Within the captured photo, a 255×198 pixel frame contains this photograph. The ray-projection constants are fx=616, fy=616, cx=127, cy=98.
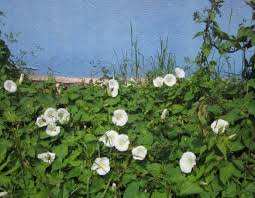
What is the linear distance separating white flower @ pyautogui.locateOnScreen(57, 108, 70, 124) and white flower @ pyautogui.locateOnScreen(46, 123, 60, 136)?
6 cm

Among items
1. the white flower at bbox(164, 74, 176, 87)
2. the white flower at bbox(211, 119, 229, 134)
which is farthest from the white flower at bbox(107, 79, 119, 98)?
the white flower at bbox(211, 119, 229, 134)

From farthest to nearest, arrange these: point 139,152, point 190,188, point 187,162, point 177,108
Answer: point 177,108 < point 139,152 < point 187,162 < point 190,188

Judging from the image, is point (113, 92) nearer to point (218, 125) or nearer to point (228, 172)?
point (218, 125)

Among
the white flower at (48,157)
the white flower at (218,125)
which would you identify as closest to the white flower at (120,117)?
the white flower at (48,157)

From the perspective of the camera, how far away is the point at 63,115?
3.21 meters

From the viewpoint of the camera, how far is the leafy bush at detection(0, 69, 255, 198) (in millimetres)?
2736

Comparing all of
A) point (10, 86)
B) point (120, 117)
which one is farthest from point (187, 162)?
point (10, 86)

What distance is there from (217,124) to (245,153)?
18cm

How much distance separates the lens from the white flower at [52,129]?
3.10 meters

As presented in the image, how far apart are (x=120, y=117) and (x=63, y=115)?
0.30 meters

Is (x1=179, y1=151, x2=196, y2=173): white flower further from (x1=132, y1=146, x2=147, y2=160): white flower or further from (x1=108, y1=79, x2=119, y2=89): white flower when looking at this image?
(x1=108, y1=79, x2=119, y2=89): white flower

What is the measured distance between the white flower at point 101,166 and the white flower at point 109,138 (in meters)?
0.12

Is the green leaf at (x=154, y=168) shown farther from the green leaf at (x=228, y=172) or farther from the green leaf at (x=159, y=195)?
the green leaf at (x=228, y=172)

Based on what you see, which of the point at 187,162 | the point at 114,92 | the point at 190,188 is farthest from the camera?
the point at 114,92
